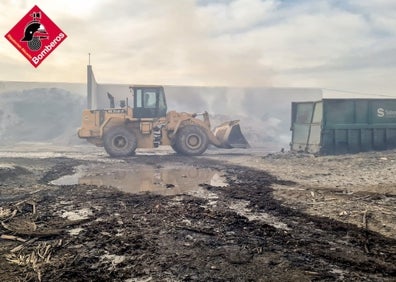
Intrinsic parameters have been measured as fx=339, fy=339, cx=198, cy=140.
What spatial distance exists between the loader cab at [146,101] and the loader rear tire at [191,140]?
135cm

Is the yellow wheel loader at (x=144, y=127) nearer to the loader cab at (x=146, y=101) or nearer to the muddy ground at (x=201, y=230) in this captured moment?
the loader cab at (x=146, y=101)

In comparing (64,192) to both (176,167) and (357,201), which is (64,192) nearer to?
(176,167)

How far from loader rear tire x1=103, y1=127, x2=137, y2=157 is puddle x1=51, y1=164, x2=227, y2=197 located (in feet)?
9.91

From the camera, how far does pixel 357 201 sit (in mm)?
5793

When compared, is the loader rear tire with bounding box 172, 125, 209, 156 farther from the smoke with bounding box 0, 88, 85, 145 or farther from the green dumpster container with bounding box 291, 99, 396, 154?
the smoke with bounding box 0, 88, 85, 145

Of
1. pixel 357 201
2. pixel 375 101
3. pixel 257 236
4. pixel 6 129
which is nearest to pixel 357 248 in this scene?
pixel 257 236

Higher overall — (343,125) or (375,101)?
(375,101)

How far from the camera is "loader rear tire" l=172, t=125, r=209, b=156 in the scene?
47.0 feet

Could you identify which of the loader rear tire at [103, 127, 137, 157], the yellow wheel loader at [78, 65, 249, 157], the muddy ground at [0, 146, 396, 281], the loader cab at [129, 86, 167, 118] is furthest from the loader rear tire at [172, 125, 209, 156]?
the muddy ground at [0, 146, 396, 281]

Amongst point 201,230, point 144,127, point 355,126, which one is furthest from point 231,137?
point 201,230

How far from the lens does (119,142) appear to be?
14.1 metres

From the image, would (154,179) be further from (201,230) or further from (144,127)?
(144,127)

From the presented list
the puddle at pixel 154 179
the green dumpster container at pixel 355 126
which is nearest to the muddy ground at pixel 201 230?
the puddle at pixel 154 179

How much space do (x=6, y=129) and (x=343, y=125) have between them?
30.4m
